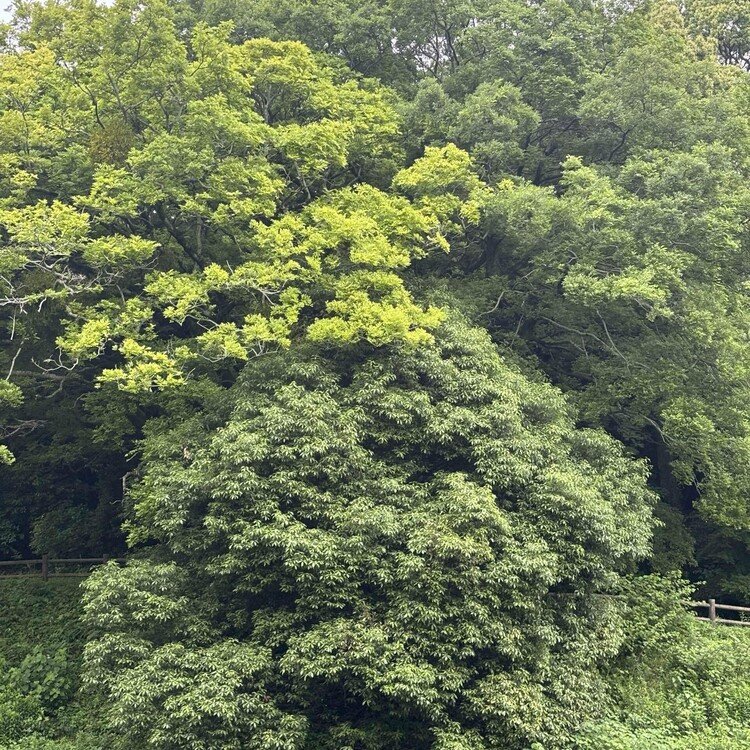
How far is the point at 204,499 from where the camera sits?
453 inches

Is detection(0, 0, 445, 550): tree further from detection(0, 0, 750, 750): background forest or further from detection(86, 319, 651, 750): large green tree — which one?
detection(86, 319, 651, 750): large green tree

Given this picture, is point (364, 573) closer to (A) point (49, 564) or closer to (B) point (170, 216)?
(B) point (170, 216)

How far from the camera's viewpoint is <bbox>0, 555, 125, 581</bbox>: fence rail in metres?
16.7

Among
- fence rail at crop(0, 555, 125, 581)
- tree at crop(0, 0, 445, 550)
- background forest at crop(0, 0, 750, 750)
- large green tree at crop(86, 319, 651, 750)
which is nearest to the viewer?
large green tree at crop(86, 319, 651, 750)

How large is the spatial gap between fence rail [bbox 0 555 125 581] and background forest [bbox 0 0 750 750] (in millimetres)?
492

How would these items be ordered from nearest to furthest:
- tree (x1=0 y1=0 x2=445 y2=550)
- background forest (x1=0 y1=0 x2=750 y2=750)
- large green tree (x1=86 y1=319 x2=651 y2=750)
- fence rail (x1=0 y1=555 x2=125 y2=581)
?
large green tree (x1=86 y1=319 x2=651 y2=750), background forest (x1=0 y1=0 x2=750 y2=750), tree (x1=0 y1=0 x2=445 y2=550), fence rail (x1=0 y1=555 x2=125 y2=581)

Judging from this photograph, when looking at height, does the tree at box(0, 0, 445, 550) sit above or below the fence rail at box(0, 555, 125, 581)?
above

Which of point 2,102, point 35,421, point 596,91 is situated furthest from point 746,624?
point 2,102

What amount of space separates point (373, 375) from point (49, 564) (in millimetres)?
10045

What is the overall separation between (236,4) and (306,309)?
9931 millimetres

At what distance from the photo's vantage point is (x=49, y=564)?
676 inches

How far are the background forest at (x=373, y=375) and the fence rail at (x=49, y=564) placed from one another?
1.61 ft

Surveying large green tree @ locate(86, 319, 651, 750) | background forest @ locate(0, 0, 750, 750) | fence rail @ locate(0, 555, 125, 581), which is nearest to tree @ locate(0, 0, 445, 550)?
background forest @ locate(0, 0, 750, 750)

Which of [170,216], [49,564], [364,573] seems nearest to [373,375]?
[364,573]
